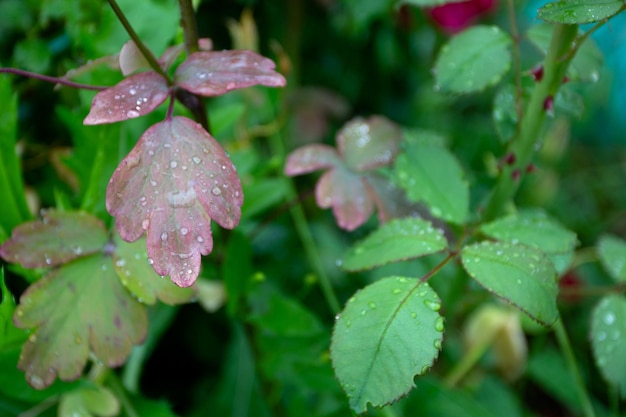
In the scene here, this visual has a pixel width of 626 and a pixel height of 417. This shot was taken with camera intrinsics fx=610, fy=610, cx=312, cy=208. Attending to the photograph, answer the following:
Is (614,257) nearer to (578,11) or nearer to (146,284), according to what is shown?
(578,11)

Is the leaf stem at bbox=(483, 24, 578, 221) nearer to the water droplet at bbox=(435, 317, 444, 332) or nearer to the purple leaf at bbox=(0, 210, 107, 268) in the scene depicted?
the water droplet at bbox=(435, 317, 444, 332)

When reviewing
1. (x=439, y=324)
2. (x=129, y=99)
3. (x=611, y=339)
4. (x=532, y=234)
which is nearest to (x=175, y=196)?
(x=129, y=99)

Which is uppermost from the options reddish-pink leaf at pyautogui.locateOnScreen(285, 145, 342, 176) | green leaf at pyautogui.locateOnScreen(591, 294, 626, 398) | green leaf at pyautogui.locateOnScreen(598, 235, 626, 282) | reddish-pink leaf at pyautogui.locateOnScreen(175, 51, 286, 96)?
reddish-pink leaf at pyautogui.locateOnScreen(175, 51, 286, 96)

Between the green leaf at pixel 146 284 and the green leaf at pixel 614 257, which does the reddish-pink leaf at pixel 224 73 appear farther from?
the green leaf at pixel 614 257

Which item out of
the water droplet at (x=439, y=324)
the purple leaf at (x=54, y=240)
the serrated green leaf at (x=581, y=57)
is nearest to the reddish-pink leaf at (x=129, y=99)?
the purple leaf at (x=54, y=240)

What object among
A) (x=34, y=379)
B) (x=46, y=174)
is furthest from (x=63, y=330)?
(x=46, y=174)

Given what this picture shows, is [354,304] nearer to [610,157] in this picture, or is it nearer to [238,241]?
[238,241]

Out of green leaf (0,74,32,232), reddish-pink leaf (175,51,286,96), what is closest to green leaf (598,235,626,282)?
reddish-pink leaf (175,51,286,96)
